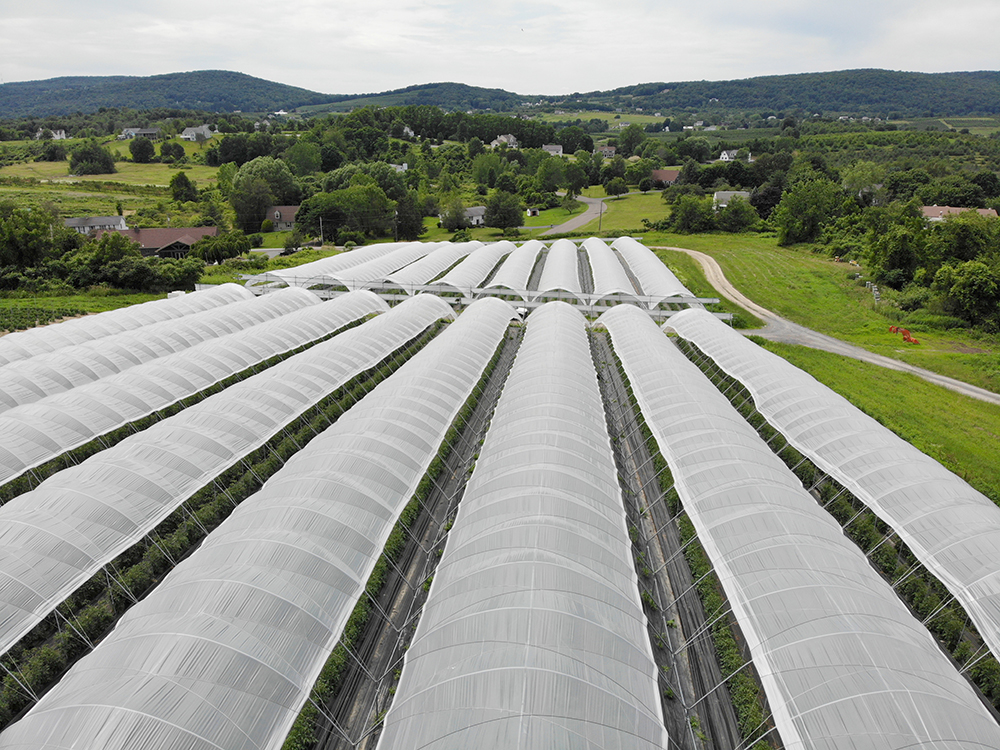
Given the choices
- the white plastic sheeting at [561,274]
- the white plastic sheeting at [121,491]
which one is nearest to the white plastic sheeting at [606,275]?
the white plastic sheeting at [561,274]

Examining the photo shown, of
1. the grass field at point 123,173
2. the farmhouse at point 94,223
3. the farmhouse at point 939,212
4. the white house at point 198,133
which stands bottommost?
the farmhouse at point 94,223

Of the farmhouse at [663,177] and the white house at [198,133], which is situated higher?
the white house at [198,133]

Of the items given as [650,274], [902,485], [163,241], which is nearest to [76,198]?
[163,241]

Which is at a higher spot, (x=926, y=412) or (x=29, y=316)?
(x=29, y=316)

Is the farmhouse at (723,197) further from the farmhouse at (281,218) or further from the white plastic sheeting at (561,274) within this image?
the farmhouse at (281,218)

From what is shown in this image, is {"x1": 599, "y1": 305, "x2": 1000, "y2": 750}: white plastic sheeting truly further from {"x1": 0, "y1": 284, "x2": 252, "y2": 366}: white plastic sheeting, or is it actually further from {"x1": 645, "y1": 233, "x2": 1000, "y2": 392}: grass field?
{"x1": 0, "y1": 284, "x2": 252, "y2": 366}: white plastic sheeting

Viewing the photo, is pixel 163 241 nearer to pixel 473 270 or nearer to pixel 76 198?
pixel 473 270
